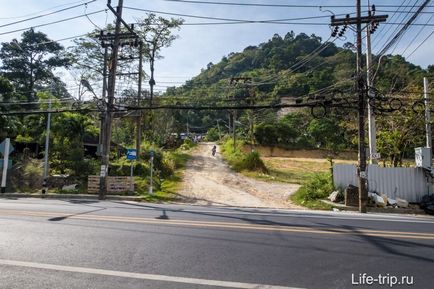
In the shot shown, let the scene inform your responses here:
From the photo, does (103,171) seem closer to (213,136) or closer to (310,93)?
(310,93)

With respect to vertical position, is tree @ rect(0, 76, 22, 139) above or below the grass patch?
above

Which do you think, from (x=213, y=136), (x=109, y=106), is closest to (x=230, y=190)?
(x=109, y=106)

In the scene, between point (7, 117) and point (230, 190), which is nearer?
point (230, 190)

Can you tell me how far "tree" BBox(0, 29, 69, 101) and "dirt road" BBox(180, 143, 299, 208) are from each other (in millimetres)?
32860

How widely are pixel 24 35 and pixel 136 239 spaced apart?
53.8 metres

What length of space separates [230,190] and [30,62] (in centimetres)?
4319

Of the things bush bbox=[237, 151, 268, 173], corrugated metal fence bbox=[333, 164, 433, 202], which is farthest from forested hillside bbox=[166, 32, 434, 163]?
bush bbox=[237, 151, 268, 173]

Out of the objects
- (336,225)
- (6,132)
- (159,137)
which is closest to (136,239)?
(336,225)

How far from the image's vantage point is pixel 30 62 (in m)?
52.4

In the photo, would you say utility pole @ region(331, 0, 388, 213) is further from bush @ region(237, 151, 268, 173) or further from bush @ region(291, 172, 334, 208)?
bush @ region(237, 151, 268, 173)

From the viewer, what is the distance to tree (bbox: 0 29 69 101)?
168ft

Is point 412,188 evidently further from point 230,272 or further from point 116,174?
point 116,174

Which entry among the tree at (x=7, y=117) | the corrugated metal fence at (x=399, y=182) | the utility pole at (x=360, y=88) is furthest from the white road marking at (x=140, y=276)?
the tree at (x=7, y=117)

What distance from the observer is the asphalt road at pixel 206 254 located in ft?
17.4
